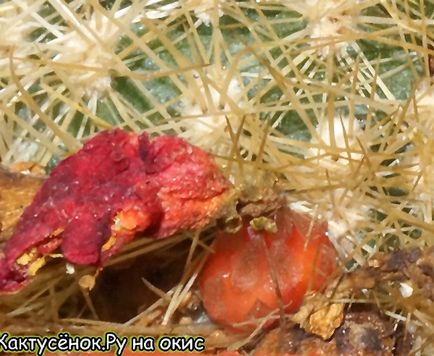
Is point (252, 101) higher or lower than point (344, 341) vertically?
higher

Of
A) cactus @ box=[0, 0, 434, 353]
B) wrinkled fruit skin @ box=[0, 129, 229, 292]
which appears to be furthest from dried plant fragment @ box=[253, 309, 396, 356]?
wrinkled fruit skin @ box=[0, 129, 229, 292]

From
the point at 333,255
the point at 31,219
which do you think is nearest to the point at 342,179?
the point at 333,255

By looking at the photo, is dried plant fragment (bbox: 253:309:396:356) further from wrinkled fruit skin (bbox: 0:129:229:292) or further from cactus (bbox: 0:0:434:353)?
wrinkled fruit skin (bbox: 0:129:229:292)

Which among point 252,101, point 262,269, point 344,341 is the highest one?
point 252,101

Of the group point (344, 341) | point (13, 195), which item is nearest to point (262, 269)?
point (344, 341)

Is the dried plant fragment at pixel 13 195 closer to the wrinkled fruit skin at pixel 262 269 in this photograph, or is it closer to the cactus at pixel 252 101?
the cactus at pixel 252 101

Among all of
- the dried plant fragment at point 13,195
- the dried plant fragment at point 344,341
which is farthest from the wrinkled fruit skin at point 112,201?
the dried plant fragment at point 344,341

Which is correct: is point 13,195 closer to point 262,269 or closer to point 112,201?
point 112,201
